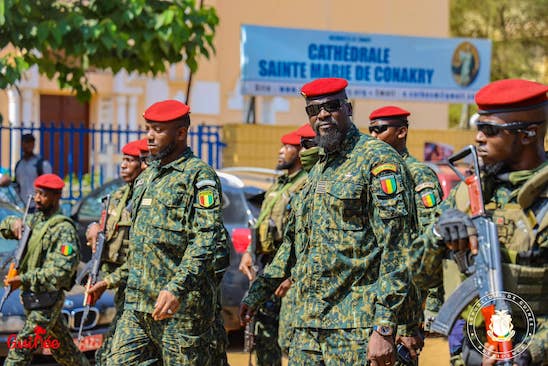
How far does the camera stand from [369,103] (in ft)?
78.0

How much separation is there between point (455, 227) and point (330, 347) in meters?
1.29

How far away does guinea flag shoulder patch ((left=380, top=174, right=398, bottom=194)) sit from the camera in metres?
4.58

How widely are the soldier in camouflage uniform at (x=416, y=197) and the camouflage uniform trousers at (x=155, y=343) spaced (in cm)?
122

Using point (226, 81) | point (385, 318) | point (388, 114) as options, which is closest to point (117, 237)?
point (388, 114)

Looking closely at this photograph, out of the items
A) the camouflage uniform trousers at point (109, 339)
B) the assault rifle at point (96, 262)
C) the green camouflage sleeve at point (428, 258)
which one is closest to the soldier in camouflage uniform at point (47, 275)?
the assault rifle at point (96, 262)


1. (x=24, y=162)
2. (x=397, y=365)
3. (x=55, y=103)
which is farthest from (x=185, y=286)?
(x=55, y=103)

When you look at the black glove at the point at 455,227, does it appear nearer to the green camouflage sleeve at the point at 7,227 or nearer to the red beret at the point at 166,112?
the red beret at the point at 166,112

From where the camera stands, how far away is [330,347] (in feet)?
15.2

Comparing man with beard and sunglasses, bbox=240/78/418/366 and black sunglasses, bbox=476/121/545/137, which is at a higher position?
black sunglasses, bbox=476/121/545/137

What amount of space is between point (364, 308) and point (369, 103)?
1945 cm

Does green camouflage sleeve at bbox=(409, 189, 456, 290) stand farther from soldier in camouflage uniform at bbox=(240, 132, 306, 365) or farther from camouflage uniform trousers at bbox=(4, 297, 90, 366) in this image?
camouflage uniform trousers at bbox=(4, 297, 90, 366)

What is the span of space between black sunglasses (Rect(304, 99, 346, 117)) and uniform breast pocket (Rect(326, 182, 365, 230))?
40 cm

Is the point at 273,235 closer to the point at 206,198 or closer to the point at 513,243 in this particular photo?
the point at 206,198

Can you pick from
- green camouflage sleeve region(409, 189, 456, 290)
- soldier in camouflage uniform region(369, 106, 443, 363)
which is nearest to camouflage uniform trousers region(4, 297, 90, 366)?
soldier in camouflage uniform region(369, 106, 443, 363)
